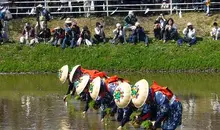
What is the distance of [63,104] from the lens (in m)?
22.4

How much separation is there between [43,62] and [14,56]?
1.54 metres

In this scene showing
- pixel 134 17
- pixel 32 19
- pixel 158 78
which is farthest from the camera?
pixel 32 19

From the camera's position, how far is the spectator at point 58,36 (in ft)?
104

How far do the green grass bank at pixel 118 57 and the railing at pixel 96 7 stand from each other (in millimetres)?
4208

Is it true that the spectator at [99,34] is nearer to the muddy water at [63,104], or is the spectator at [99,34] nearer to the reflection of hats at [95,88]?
the muddy water at [63,104]

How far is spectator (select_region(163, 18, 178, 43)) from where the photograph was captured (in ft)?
104

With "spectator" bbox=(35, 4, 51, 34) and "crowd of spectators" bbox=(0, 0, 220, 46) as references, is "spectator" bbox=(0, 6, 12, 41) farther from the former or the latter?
"spectator" bbox=(35, 4, 51, 34)

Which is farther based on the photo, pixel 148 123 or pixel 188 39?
pixel 188 39

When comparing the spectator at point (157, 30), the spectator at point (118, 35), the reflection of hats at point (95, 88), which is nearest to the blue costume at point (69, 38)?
the spectator at point (118, 35)

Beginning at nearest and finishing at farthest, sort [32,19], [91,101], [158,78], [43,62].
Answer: [91,101], [158,78], [43,62], [32,19]

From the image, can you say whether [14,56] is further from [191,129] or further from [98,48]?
[191,129]

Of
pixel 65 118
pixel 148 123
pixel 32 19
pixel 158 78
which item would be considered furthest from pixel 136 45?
pixel 148 123

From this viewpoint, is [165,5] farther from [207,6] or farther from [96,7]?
[96,7]

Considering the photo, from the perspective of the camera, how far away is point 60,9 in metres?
35.8
